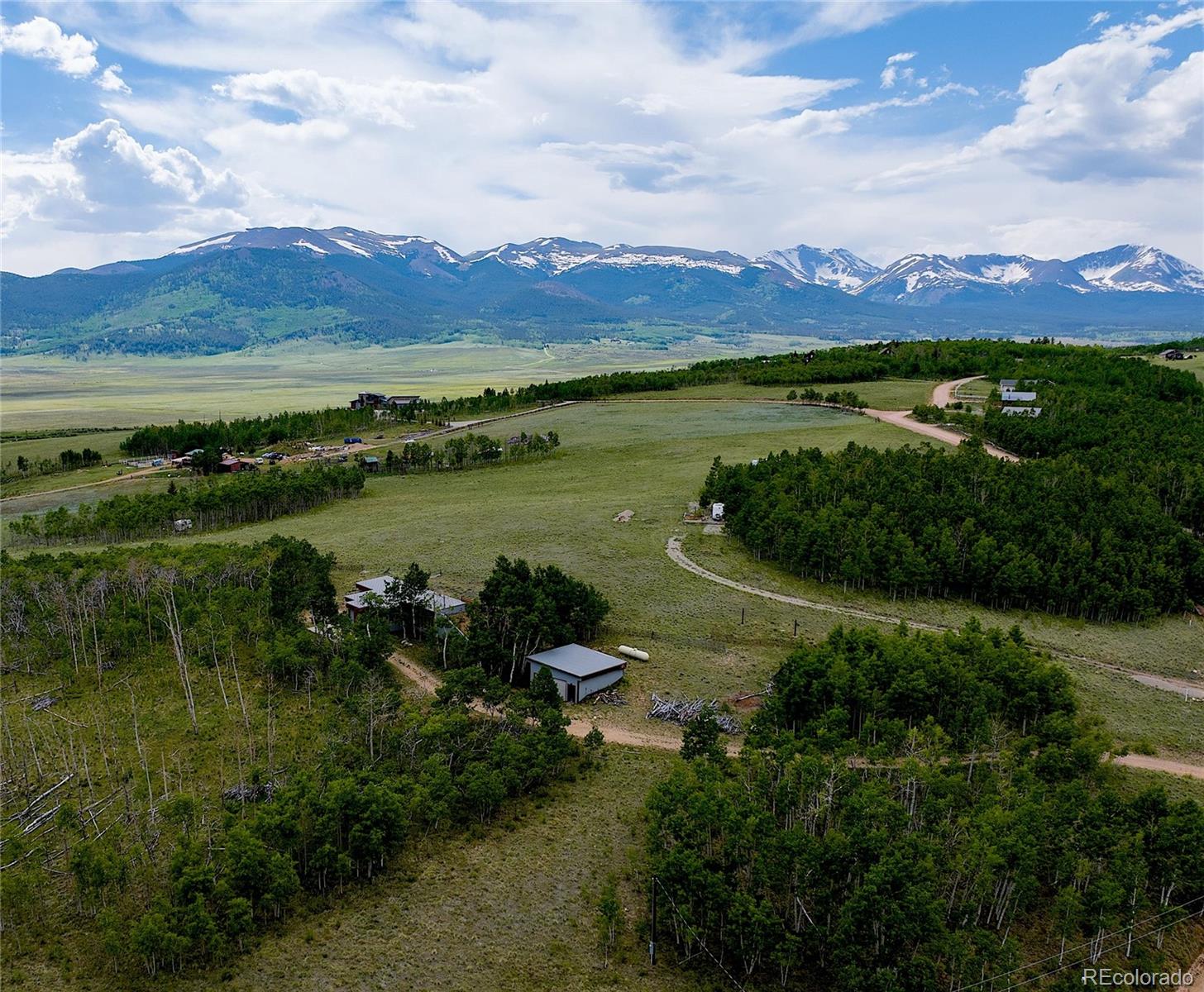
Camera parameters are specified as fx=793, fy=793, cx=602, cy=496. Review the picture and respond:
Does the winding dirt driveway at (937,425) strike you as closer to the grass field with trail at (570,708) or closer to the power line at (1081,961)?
the grass field with trail at (570,708)

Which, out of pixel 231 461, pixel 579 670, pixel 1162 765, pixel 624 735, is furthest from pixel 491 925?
pixel 231 461

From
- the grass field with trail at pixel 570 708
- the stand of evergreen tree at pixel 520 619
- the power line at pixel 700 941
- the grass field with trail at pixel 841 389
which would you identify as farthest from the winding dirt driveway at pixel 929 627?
the grass field with trail at pixel 841 389

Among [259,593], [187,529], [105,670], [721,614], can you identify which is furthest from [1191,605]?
[187,529]

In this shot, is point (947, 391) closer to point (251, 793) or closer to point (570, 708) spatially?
point (570, 708)

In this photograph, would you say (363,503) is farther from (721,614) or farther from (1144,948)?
(1144,948)

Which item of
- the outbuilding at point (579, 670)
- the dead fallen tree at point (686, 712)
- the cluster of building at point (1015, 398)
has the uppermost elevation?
the cluster of building at point (1015, 398)

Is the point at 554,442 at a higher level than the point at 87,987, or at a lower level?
higher
